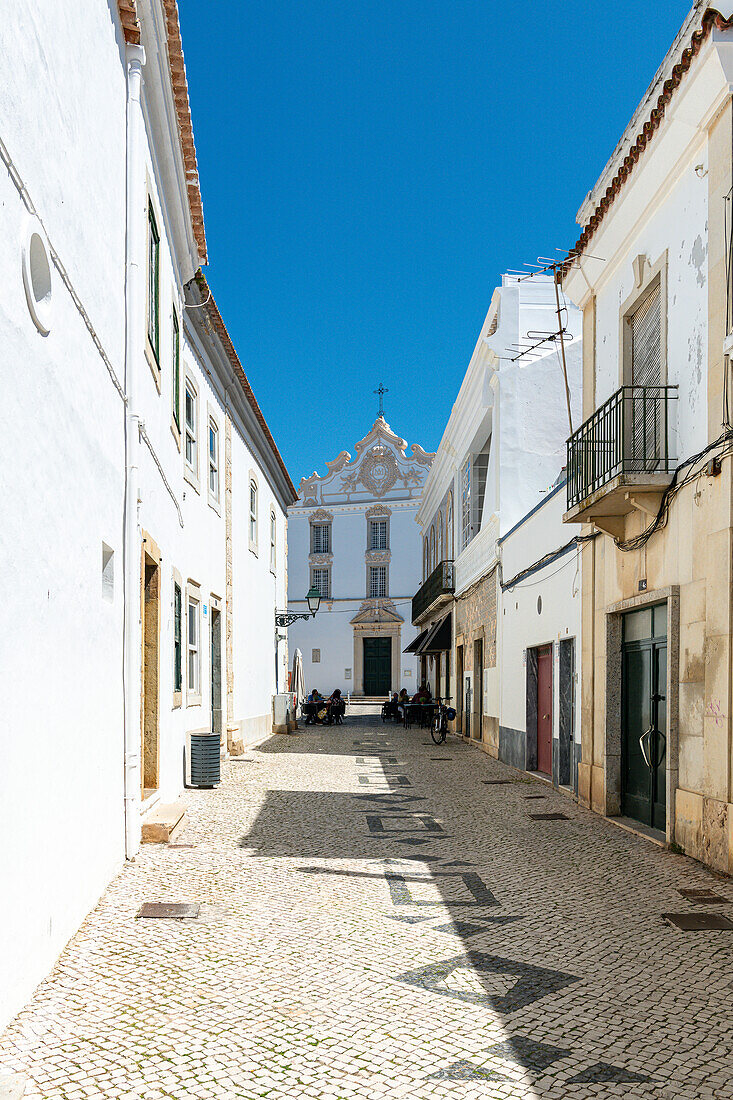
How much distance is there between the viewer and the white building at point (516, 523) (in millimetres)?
12555

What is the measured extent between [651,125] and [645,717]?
16.9ft

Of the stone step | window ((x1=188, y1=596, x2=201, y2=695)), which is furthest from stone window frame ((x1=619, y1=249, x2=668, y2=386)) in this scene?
window ((x1=188, y1=596, x2=201, y2=695))

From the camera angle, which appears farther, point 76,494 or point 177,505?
point 177,505

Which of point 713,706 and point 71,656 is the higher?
point 71,656

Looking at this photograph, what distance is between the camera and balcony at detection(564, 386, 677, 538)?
7.86 m

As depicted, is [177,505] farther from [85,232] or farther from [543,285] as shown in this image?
[543,285]

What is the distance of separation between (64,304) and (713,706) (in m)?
5.07

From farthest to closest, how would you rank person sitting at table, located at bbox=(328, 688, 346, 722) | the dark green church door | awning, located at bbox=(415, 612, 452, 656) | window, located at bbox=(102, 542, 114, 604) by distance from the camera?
person sitting at table, located at bbox=(328, 688, 346, 722) → awning, located at bbox=(415, 612, 452, 656) → the dark green church door → window, located at bbox=(102, 542, 114, 604)

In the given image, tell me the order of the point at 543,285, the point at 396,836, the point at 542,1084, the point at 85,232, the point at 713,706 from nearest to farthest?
the point at 542,1084 < the point at 85,232 < the point at 713,706 < the point at 396,836 < the point at 543,285

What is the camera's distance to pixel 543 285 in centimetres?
1609

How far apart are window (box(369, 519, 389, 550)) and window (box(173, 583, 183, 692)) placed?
3213 centimetres

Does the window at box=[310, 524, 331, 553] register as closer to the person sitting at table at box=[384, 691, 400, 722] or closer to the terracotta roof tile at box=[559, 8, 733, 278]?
the person sitting at table at box=[384, 691, 400, 722]

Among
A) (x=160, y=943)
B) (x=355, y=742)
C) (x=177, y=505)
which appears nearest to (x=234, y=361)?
(x=177, y=505)

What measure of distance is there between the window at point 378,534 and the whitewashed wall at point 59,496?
3603 cm
